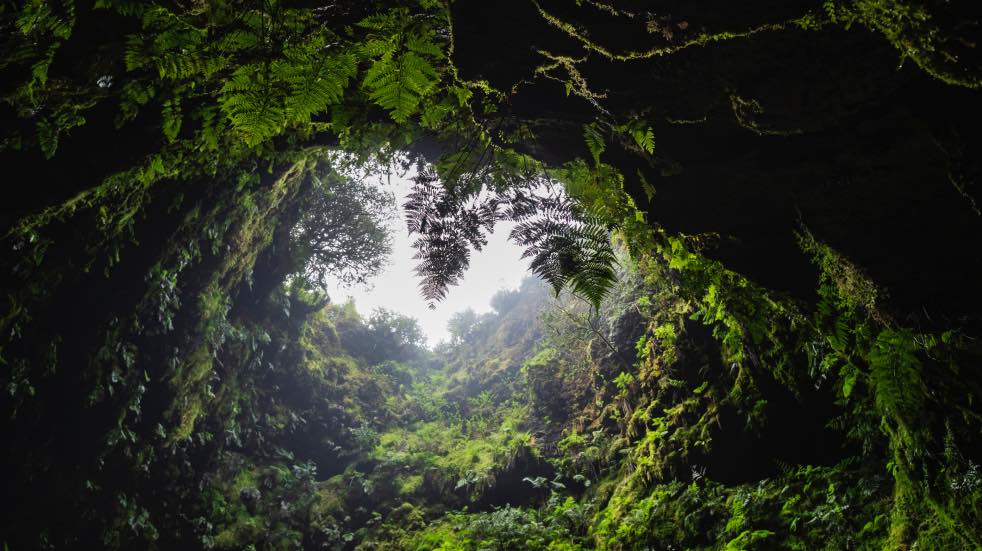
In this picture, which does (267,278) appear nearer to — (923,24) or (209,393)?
(209,393)

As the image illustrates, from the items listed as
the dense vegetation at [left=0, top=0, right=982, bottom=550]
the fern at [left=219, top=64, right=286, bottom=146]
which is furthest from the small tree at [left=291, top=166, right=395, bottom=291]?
the fern at [left=219, top=64, right=286, bottom=146]

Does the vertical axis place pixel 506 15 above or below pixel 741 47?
above

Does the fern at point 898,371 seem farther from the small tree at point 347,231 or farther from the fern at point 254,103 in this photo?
Result: the small tree at point 347,231

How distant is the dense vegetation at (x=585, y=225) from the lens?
179cm

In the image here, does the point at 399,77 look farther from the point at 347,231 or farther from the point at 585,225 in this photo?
the point at 347,231

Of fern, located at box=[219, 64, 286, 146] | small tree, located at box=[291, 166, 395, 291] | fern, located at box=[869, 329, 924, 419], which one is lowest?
fern, located at box=[869, 329, 924, 419]

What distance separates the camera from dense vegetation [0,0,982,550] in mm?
1793

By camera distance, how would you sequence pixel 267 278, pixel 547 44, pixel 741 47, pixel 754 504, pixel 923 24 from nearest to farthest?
pixel 923 24, pixel 741 47, pixel 547 44, pixel 754 504, pixel 267 278

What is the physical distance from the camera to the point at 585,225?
2.79 metres

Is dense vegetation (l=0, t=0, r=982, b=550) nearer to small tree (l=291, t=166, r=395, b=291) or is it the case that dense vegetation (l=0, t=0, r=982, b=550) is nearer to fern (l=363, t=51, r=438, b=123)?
fern (l=363, t=51, r=438, b=123)

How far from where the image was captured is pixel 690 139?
2434 mm

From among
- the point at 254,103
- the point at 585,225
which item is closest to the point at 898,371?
the point at 585,225

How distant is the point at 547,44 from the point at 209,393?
30.4 ft

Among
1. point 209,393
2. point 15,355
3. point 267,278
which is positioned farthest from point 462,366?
point 15,355
